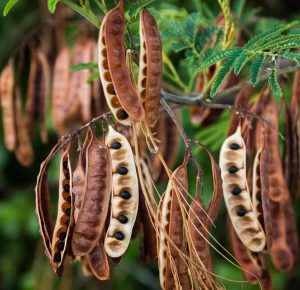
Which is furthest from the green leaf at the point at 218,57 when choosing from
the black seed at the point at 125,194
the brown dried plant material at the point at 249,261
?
the brown dried plant material at the point at 249,261

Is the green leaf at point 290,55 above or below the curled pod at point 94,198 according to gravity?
above

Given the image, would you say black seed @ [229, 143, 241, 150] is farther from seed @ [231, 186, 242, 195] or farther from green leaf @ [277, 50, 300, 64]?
green leaf @ [277, 50, 300, 64]

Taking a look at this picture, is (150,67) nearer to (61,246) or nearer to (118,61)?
(118,61)

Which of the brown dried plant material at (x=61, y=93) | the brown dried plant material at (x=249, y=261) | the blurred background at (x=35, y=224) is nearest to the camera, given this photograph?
the brown dried plant material at (x=249, y=261)

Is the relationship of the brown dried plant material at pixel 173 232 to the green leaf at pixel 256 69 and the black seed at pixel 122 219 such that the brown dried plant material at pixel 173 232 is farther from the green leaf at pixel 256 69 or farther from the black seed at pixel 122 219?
the green leaf at pixel 256 69

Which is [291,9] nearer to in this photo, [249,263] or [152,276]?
[152,276]

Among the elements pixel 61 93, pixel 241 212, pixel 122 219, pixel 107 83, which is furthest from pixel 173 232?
pixel 61 93
